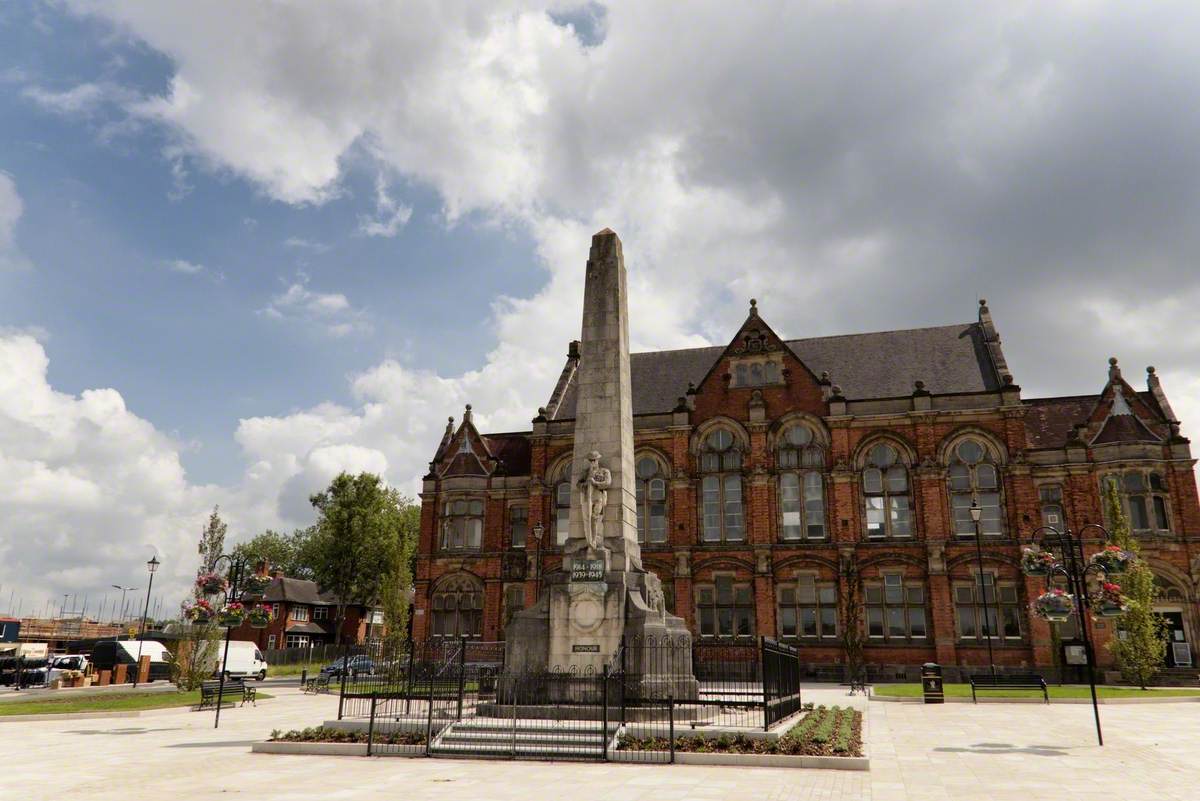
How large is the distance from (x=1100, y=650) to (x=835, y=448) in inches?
532

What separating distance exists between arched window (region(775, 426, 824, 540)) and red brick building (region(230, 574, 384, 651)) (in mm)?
37622

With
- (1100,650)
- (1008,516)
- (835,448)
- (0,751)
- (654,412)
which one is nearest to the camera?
(0,751)

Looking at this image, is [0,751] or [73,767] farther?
[0,751]

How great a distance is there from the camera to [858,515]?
38281mm

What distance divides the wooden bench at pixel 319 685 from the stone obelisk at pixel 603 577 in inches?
804

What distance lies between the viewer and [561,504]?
4294 centimetres

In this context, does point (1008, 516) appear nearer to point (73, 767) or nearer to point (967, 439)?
point (967, 439)

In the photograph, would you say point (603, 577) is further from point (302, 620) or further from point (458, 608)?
point (302, 620)

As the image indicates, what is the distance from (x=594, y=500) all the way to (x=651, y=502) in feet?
71.4

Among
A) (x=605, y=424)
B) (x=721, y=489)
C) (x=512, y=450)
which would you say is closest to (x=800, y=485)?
(x=721, y=489)

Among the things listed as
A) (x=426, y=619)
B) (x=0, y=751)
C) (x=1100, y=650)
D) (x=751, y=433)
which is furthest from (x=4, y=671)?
(x=1100, y=650)

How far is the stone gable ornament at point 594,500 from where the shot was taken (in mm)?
19938

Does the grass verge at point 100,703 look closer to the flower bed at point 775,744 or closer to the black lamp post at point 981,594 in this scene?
the flower bed at point 775,744

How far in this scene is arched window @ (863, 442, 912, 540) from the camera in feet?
125
